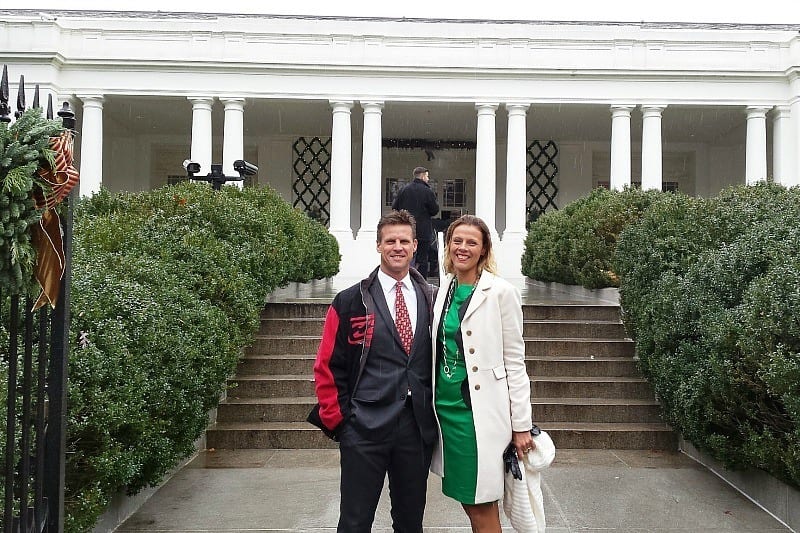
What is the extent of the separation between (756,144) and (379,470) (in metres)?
23.1

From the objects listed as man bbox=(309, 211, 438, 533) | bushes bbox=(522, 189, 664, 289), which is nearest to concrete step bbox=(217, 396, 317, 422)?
man bbox=(309, 211, 438, 533)

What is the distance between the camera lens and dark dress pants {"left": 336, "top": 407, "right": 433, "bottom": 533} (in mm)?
3268

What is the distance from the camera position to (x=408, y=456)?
3.30 m

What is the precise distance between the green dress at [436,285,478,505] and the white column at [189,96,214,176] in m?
20.1

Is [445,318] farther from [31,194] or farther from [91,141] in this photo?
[91,141]

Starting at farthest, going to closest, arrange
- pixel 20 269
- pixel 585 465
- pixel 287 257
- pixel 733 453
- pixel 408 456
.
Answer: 1. pixel 287 257
2. pixel 585 465
3. pixel 733 453
4. pixel 408 456
5. pixel 20 269

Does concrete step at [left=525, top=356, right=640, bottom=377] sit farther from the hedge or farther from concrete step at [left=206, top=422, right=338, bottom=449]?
the hedge

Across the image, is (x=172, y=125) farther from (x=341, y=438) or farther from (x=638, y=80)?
(x=341, y=438)

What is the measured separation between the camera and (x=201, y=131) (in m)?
22.6

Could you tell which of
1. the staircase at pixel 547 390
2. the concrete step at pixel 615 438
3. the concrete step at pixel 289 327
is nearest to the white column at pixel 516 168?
the staircase at pixel 547 390

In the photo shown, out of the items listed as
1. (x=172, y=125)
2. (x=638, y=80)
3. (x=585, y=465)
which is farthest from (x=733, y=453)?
(x=172, y=125)

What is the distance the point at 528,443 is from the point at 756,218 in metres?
4.24

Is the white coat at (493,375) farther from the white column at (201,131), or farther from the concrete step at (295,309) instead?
the white column at (201,131)

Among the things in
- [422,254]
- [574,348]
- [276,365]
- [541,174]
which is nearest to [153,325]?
[276,365]
